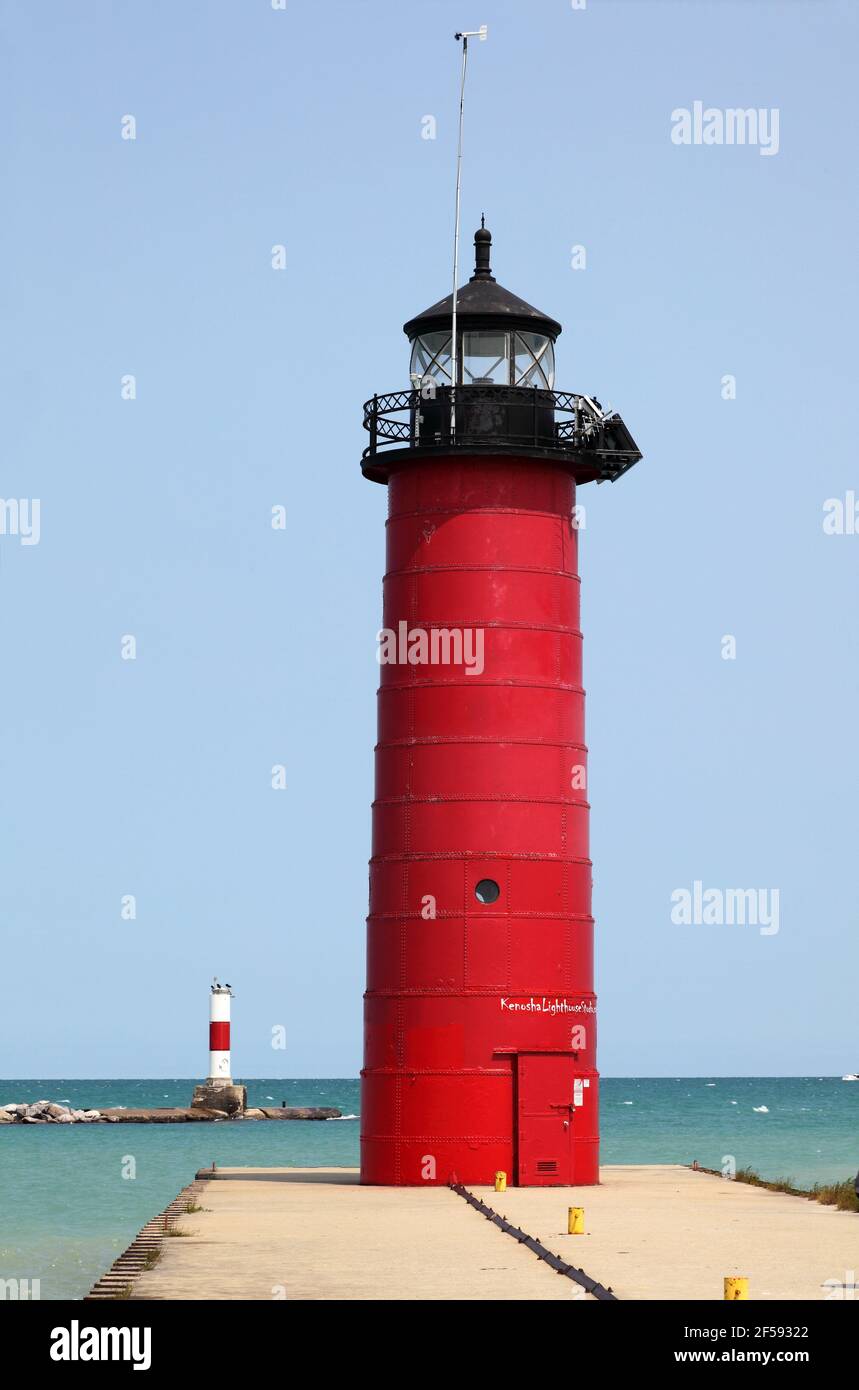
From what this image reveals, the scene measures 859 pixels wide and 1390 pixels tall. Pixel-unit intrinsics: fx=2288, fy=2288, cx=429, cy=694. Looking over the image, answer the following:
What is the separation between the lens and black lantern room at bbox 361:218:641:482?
3466 centimetres

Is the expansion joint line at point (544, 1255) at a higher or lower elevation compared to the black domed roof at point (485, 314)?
lower

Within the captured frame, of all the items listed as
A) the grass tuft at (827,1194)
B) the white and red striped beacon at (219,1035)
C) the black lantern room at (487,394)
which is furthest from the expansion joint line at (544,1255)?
the white and red striped beacon at (219,1035)

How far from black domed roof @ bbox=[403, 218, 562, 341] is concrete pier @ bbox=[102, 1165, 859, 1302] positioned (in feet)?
42.4

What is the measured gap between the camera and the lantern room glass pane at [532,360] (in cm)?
3500

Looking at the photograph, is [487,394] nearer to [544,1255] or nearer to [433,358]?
[433,358]

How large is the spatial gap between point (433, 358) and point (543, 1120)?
457 inches

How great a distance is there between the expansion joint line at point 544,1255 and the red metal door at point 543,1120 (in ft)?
8.79

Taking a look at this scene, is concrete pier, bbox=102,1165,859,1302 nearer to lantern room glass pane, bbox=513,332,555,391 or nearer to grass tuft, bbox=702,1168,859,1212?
grass tuft, bbox=702,1168,859,1212

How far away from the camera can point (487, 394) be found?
114ft

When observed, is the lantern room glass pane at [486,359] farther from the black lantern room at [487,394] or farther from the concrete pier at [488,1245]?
the concrete pier at [488,1245]
